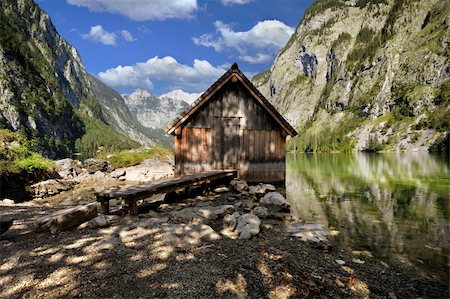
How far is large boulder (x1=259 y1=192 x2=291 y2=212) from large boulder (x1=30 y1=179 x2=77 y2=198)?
15.9 meters

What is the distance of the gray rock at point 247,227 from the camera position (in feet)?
29.9

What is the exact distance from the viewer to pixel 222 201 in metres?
15.1

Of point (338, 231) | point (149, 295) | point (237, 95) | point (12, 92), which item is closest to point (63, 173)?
point (237, 95)

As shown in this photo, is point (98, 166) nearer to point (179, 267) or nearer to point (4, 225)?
point (4, 225)

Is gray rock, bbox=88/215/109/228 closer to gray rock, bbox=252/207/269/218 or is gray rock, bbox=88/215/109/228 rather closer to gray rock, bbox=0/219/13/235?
gray rock, bbox=0/219/13/235

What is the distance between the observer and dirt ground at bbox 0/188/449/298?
5.62 metres

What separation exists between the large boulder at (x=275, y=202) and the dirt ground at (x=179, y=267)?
4869 millimetres

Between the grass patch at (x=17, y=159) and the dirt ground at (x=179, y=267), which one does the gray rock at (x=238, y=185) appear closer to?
the dirt ground at (x=179, y=267)

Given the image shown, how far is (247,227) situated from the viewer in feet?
31.0

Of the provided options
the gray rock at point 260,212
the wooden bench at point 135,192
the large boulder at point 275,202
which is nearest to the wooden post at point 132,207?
the wooden bench at point 135,192

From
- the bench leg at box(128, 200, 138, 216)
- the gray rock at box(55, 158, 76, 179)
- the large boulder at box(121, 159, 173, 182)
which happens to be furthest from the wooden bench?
the gray rock at box(55, 158, 76, 179)

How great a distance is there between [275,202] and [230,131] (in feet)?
19.2

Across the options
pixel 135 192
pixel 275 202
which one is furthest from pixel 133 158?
pixel 135 192

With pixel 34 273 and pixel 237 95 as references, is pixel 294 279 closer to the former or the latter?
pixel 34 273
